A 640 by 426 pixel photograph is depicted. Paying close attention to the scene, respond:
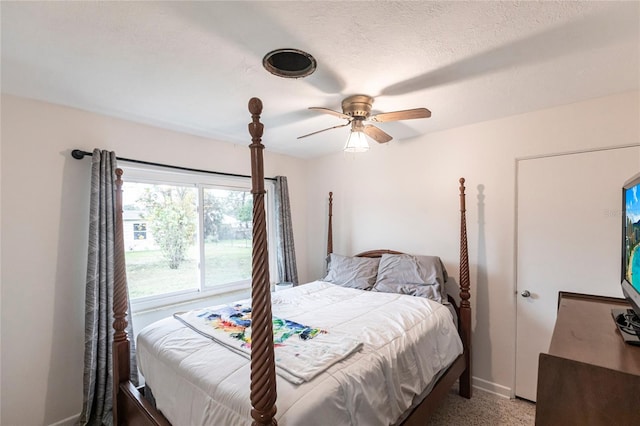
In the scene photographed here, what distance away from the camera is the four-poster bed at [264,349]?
1.05 metres

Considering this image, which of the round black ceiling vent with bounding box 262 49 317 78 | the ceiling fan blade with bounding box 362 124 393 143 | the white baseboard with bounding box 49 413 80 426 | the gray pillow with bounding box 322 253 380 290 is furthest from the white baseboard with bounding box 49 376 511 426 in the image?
the white baseboard with bounding box 49 413 80 426

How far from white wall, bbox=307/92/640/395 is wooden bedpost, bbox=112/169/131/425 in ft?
7.82

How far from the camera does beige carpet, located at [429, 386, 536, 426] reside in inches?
86.7

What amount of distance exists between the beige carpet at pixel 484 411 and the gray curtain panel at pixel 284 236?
198 cm

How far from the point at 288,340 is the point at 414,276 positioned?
1477mm

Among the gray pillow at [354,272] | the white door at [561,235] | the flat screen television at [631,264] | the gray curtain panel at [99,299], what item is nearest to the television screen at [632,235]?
the flat screen television at [631,264]

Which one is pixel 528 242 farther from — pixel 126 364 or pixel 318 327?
pixel 126 364

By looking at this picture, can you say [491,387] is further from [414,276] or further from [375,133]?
[375,133]

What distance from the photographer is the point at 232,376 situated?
4.36 ft

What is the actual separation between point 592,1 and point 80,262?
11.1 feet

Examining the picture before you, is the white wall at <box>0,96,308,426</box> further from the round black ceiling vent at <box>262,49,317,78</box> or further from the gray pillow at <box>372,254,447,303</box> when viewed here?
the gray pillow at <box>372,254,447,303</box>

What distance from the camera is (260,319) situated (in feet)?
3.45

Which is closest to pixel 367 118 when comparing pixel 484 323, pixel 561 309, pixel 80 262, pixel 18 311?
pixel 561 309

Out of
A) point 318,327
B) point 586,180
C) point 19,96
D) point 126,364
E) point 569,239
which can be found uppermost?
point 19,96
